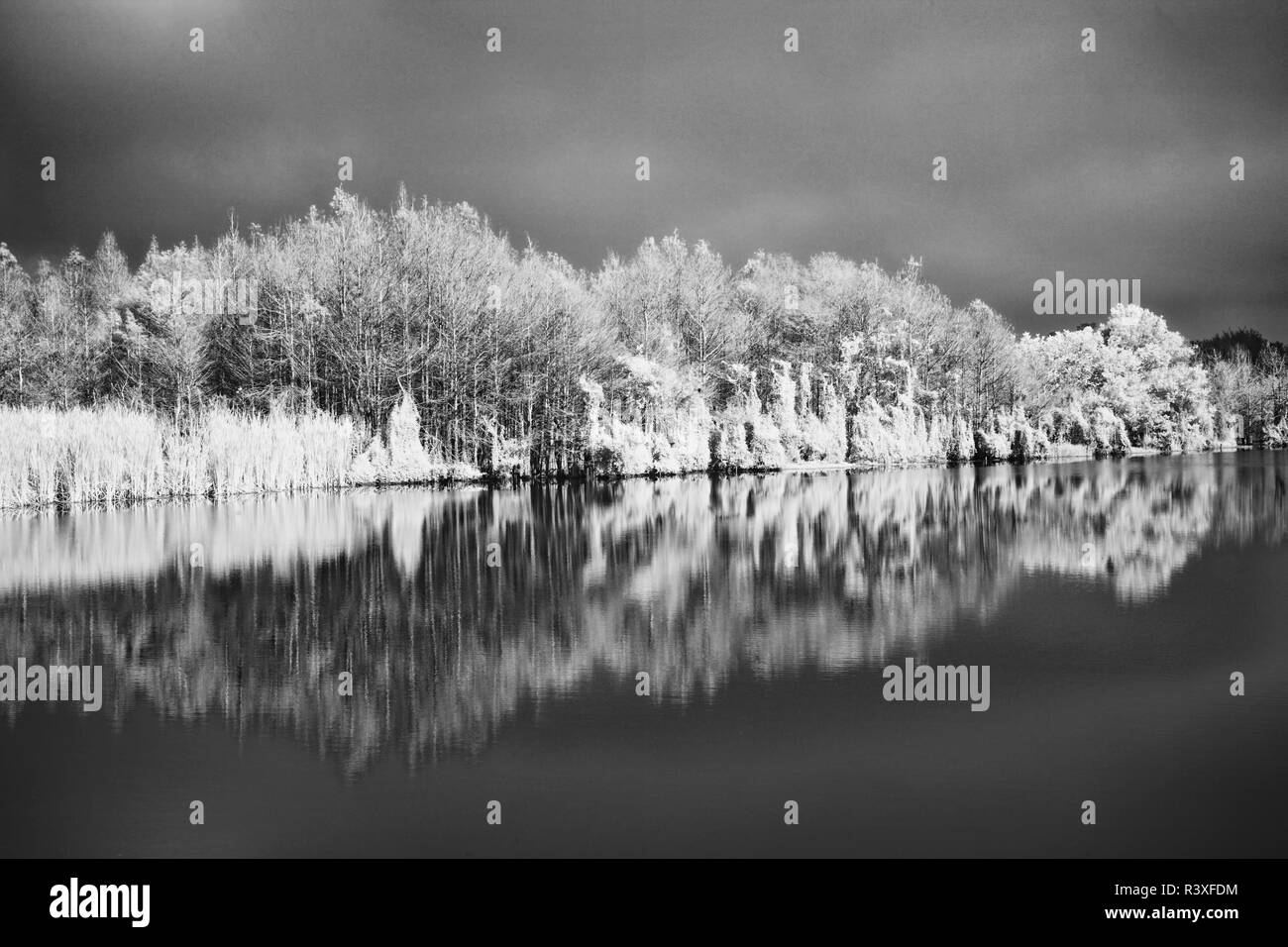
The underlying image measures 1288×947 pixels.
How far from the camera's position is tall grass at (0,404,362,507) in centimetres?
2402

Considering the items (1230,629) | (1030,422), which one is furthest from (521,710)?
(1030,422)

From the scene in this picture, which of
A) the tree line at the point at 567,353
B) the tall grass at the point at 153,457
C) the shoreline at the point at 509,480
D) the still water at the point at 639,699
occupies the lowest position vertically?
the still water at the point at 639,699

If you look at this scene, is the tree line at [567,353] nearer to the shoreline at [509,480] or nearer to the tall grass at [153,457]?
the shoreline at [509,480]

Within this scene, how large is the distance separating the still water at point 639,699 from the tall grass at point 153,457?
552cm

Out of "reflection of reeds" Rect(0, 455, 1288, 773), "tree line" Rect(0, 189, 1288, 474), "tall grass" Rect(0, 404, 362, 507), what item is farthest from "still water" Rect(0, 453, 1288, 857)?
"tree line" Rect(0, 189, 1288, 474)

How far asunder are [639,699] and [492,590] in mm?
5560

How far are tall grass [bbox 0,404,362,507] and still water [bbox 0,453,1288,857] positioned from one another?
5524mm

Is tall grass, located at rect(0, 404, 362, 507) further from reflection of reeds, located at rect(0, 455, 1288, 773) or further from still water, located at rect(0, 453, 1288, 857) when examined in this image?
still water, located at rect(0, 453, 1288, 857)

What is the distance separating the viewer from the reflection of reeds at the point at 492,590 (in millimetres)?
9492

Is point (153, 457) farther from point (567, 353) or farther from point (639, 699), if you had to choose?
point (639, 699)

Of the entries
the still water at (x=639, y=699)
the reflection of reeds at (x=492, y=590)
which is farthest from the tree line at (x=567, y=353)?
the still water at (x=639, y=699)

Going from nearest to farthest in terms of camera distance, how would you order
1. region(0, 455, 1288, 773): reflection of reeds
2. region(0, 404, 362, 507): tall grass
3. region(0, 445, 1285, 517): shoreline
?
1. region(0, 455, 1288, 773): reflection of reeds
2. region(0, 404, 362, 507): tall grass
3. region(0, 445, 1285, 517): shoreline

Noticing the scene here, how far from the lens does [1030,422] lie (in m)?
65.3
